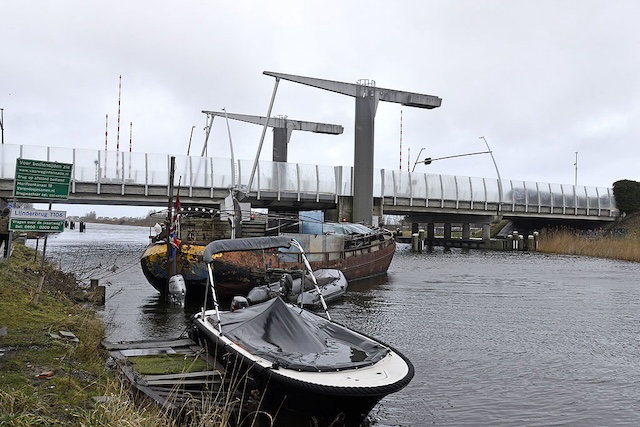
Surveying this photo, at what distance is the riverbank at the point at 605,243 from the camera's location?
48359mm

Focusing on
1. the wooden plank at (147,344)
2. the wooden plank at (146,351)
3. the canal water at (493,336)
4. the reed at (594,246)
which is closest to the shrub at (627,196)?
the reed at (594,246)

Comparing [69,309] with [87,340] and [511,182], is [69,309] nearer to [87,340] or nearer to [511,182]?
[87,340]

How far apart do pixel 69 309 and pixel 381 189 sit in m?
38.7

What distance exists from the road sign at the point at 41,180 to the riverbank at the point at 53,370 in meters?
2.37

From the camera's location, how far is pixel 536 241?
63.2m

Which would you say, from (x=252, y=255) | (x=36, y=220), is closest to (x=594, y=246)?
(x=252, y=255)

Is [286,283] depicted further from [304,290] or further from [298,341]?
[298,341]

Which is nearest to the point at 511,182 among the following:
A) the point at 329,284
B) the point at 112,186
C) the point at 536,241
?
the point at 536,241

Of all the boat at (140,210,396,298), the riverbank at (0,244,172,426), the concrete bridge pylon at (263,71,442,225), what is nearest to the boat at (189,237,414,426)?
the riverbank at (0,244,172,426)

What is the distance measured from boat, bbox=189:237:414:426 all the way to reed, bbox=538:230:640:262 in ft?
140

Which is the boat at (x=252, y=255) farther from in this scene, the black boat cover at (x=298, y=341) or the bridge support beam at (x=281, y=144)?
the bridge support beam at (x=281, y=144)

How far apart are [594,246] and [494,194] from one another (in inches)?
427

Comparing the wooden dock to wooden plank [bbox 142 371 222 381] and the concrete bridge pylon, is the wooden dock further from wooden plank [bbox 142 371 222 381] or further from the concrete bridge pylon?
the concrete bridge pylon

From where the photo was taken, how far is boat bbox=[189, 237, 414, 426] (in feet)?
26.4
